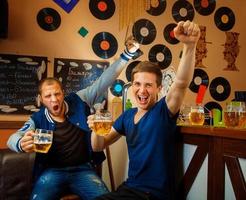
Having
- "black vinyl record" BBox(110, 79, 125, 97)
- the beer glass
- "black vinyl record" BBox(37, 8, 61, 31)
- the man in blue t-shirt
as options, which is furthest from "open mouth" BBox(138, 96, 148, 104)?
"black vinyl record" BBox(37, 8, 61, 31)

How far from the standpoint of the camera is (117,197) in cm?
181

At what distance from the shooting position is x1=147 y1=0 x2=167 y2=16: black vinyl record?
3.63m

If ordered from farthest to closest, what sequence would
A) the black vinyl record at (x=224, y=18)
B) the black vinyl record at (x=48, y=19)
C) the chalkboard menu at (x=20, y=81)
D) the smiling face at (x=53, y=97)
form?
the black vinyl record at (x=224, y=18) → the black vinyl record at (x=48, y=19) → the chalkboard menu at (x=20, y=81) → the smiling face at (x=53, y=97)

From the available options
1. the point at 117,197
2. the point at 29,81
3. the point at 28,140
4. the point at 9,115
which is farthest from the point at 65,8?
the point at 117,197

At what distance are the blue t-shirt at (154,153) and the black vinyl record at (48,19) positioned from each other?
72.1 inches

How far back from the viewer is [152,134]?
1.78m

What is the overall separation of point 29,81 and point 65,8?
838 mm

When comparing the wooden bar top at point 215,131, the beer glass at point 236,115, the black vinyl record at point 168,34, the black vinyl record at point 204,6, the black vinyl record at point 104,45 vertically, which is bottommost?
the wooden bar top at point 215,131

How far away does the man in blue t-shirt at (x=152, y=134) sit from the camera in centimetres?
169

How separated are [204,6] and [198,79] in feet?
2.91

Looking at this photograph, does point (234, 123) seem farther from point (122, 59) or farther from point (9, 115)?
point (9, 115)

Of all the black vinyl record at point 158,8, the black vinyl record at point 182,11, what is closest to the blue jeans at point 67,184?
the black vinyl record at point 158,8

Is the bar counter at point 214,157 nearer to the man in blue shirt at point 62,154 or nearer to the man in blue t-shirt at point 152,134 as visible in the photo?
the man in blue t-shirt at point 152,134

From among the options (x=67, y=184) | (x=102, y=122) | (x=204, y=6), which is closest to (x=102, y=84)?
(x=67, y=184)
